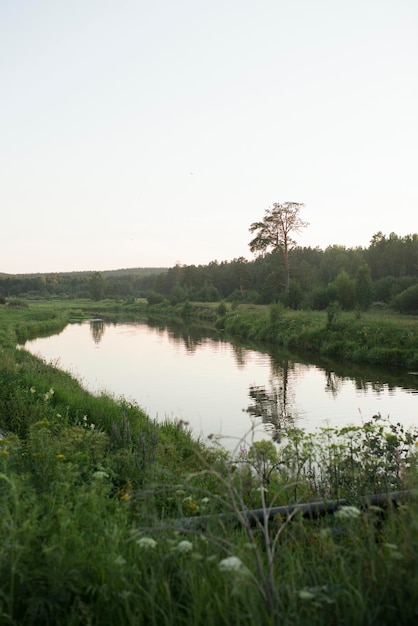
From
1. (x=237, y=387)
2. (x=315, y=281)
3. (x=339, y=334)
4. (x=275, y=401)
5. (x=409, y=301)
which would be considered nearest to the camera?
(x=275, y=401)

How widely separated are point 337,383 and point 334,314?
10.6m

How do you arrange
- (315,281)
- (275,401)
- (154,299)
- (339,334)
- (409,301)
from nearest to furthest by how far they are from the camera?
(275,401) < (339,334) < (409,301) < (315,281) < (154,299)

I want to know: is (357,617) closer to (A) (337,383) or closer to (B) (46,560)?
(B) (46,560)

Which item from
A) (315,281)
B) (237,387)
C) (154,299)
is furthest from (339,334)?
(154,299)

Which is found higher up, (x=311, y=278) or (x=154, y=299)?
(x=311, y=278)

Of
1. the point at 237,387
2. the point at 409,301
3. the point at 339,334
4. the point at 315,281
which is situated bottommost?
the point at 237,387

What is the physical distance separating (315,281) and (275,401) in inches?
1841

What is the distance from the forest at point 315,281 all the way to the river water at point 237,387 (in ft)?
34.5

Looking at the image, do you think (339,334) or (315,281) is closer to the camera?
(339,334)

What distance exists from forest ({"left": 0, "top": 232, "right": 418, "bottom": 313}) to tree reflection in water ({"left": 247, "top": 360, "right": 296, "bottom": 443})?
1364cm

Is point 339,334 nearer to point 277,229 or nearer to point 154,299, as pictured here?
point 277,229

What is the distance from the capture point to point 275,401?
16.2m

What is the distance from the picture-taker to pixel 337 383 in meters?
19.4

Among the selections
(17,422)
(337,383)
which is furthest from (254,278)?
(17,422)
